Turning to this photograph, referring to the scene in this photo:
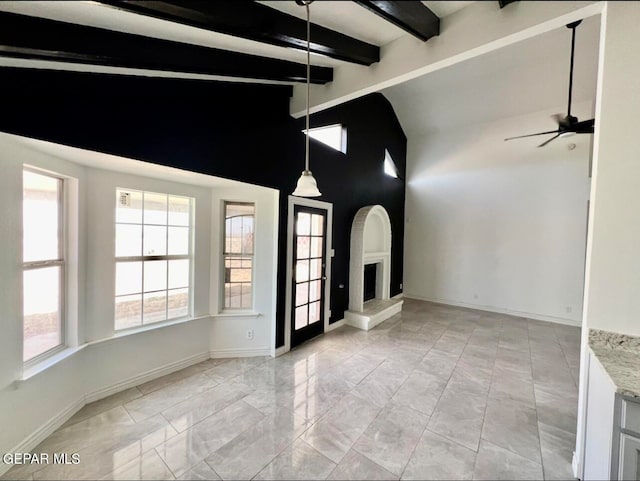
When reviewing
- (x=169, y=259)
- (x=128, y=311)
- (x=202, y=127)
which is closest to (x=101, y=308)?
(x=128, y=311)

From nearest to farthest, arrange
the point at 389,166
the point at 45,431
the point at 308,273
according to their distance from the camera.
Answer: the point at 45,431 → the point at 308,273 → the point at 389,166

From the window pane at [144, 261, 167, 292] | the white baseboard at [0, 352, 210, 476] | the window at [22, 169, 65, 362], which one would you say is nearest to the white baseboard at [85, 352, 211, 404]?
the white baseboard at [0, 352, 210, 476]

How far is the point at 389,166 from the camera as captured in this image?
6.26m

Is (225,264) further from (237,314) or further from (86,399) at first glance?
(86,399)

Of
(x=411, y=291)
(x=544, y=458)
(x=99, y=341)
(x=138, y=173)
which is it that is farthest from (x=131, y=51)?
(x=411, y=291)

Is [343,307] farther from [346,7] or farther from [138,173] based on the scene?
[346,7]

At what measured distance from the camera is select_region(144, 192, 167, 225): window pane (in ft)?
9.42

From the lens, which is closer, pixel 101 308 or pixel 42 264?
pixel 42 264

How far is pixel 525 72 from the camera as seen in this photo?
4398 millimetres

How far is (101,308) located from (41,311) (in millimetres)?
438

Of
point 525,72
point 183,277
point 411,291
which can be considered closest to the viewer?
point 183,277

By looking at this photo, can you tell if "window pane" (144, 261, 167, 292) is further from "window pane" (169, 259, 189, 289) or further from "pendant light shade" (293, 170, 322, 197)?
"pendant light shade" (293, 170, 322, 197)

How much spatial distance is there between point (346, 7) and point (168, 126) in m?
1.92

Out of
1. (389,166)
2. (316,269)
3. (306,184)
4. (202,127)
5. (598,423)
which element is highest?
(389,166)
